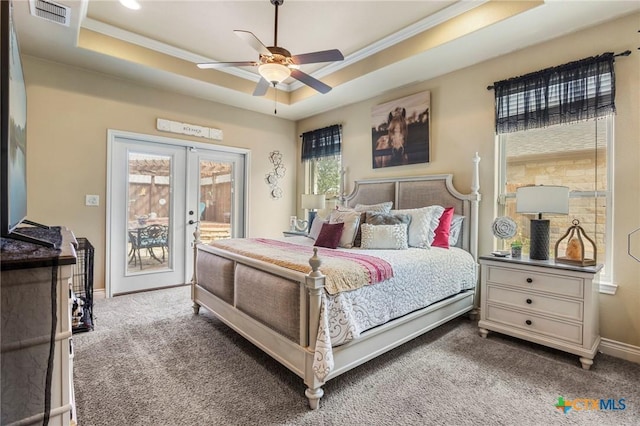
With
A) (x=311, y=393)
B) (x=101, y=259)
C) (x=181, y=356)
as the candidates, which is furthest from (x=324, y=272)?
(x=101, y=259)

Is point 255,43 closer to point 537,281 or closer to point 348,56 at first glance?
point 348,56

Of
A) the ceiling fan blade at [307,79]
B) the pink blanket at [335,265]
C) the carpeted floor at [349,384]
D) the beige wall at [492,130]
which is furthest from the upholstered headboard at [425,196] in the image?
the ceiling fan blade at [307,79]

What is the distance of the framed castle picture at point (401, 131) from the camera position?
378 cm

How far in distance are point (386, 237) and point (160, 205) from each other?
124 inches

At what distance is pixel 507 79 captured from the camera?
3.10 m

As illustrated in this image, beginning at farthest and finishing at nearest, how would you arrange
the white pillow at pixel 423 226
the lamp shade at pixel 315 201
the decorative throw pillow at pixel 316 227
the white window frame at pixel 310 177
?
1. the white window frame at pixel 310 177
2. the lamp shade at pixel 315 201
3. the decorative throw pillow at pixel 316 227
4. the white pillow at pixel 423 226

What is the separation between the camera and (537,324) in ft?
8.14

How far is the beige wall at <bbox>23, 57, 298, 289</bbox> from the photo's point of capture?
335 centimetres

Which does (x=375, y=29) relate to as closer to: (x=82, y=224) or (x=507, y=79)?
(x=507, y=79)

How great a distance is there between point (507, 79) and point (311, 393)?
3.33 m

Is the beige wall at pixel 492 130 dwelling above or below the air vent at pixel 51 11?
below

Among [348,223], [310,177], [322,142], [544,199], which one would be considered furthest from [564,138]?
[310,177]

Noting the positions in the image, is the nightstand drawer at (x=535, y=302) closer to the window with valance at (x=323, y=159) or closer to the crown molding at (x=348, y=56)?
the crown molding at (x=348, y=56)

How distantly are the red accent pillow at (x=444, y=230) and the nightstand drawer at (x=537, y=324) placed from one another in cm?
71
